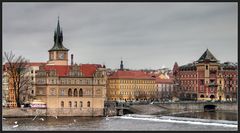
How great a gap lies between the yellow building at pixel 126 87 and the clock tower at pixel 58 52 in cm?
2696

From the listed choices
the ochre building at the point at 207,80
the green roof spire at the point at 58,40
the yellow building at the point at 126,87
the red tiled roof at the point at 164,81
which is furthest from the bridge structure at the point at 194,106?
the red tiled roof at the point at 164,81

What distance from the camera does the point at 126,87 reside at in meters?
142

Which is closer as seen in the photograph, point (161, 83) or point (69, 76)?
point (69, 76)

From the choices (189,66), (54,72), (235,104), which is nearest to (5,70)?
(54,72)

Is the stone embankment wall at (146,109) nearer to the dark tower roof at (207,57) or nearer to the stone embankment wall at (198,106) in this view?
the stone embankment wall at (198,106)

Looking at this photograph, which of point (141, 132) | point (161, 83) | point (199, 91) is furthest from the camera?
point (161, 83)

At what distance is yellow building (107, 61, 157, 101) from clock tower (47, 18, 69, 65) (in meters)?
27.0

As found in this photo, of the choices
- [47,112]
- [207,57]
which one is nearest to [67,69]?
[47,112]

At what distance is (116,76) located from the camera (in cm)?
14162

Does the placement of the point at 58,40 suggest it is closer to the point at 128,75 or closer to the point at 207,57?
the point at 128,75

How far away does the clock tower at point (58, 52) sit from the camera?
110419 mm

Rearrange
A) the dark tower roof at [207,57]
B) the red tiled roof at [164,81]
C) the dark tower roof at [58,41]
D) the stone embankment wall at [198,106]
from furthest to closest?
the red tiled roof at [164,81], the dark tower roof at [207,57], the dark tower roof at [58,41], the stone embankment wall at [198,106]

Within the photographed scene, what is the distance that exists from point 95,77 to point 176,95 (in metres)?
46.7

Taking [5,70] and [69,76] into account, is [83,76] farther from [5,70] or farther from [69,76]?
[5,70]
